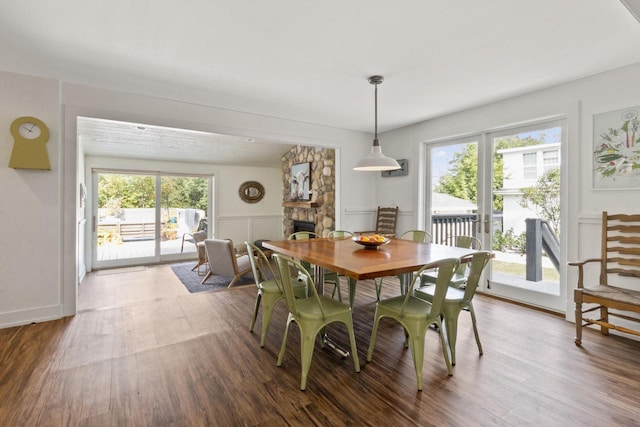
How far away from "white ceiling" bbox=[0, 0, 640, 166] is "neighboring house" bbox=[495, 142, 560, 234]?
0.66 meters

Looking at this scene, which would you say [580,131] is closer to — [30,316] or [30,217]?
[30,217]

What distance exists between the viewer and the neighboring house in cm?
335

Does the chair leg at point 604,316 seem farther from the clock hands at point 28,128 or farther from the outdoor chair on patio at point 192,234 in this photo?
the outdoor chair on patio at point 192,234

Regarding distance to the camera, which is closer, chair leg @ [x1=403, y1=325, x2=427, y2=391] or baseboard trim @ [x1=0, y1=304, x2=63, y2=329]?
chair leg @ [x1=403, y1=325, x2=427, y2=391]

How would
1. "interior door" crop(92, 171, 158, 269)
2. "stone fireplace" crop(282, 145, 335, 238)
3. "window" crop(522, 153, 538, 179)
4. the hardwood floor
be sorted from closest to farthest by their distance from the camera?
the hardwood floor, "window" crop(522, 153, 538, 179), "stone fireplace" crop(282, 145, 335, 238), "interior door" crop(92, 171, 158, 269)

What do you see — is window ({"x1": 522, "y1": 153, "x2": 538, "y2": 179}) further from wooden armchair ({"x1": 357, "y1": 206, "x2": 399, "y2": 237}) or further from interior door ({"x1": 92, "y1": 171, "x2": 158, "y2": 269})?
interior door ({"x1": 92, "y1": 171, "x2": 158, "y2": 269})

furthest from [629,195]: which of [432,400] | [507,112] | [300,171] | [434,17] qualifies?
[300,171]

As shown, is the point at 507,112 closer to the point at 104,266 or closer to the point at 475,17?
the point at 475,17

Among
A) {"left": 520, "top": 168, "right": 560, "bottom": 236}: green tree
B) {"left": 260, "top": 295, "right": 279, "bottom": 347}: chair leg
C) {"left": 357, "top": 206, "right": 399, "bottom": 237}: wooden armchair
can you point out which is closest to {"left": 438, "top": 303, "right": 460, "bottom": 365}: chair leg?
{"left": 260, "top": 295, "right": 279, "bottom": 347}: chair leg

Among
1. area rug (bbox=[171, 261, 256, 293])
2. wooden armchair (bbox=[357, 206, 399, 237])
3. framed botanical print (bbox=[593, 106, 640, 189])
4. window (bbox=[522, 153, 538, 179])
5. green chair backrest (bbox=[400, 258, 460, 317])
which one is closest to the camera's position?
green chair backrest (bbox=[400, 258, 460, 317])

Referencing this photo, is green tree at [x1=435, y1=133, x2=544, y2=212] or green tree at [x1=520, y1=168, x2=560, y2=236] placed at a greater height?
green tree at [x1=435, y1=133, x2=544, y2=212]

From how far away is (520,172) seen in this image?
3.58 metres

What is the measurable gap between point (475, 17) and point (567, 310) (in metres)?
2.88

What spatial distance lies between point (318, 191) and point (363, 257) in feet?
10.7
